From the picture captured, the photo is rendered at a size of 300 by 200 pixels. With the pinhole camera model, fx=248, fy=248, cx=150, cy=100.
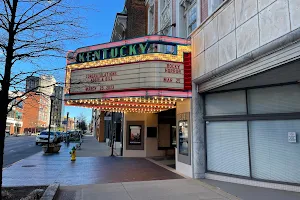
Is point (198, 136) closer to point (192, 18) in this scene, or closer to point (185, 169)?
point (185, 169)

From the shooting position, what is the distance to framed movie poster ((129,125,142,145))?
17.6 metres

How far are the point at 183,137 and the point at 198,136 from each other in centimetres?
125

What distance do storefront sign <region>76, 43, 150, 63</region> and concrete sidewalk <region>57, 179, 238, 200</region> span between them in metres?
5.11

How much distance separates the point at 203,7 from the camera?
34.4ft

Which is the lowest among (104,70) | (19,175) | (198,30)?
(19,175)

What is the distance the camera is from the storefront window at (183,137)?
10450 millimetres

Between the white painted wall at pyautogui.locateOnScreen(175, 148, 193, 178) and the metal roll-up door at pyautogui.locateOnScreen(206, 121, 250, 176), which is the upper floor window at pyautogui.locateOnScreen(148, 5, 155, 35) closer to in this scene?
the white painted wall at pyautogui.locateOnScreen(175, 148, 193, 178)

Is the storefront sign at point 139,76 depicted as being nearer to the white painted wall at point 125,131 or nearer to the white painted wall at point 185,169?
the white painted wall at point 185,169

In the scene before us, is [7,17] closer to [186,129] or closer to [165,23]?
[186,129]

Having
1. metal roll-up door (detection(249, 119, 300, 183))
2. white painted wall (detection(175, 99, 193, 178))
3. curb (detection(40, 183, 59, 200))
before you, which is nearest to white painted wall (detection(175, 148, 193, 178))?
white painted wall (detection(175, 99, 193, 178))

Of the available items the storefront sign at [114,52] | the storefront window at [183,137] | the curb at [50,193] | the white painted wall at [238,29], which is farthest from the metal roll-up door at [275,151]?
the curb at [50,193]

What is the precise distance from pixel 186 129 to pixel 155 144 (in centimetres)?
740

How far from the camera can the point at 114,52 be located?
35.1 ft

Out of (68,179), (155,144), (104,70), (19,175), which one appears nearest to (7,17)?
(104,70)
